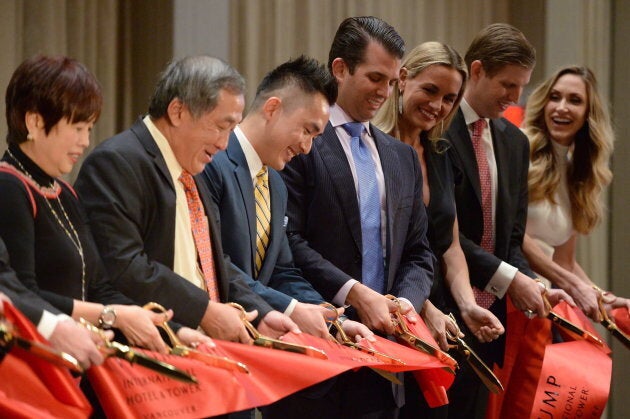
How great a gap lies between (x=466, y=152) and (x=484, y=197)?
0.20 m

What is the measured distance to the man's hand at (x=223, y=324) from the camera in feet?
9.34

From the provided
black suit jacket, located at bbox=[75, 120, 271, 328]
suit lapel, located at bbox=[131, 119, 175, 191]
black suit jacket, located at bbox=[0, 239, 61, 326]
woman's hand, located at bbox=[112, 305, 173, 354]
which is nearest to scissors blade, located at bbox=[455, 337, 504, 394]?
black suit jacket, located at bbox=[75, 120, 271, 328]

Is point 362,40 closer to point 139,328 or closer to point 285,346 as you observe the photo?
point 285,346

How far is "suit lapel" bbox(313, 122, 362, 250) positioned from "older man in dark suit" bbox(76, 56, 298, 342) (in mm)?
689

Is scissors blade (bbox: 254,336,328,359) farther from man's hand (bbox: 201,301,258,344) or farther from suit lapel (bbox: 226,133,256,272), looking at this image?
suit lapel (bbox: 226,133,256,272)

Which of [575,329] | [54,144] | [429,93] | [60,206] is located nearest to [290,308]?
[60,206]

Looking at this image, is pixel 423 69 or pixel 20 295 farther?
pixel 423 69

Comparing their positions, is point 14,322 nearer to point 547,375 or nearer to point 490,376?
point 490,376

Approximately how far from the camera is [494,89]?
4.51 meters

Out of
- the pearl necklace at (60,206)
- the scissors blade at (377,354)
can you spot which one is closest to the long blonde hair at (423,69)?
the scissors blade at (377,354)

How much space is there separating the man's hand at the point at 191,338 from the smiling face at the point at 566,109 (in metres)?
2.76

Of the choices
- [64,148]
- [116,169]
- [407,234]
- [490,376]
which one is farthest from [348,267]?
[64,148]

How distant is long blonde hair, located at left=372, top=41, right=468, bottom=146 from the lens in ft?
13.6

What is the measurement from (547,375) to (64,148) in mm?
2270
